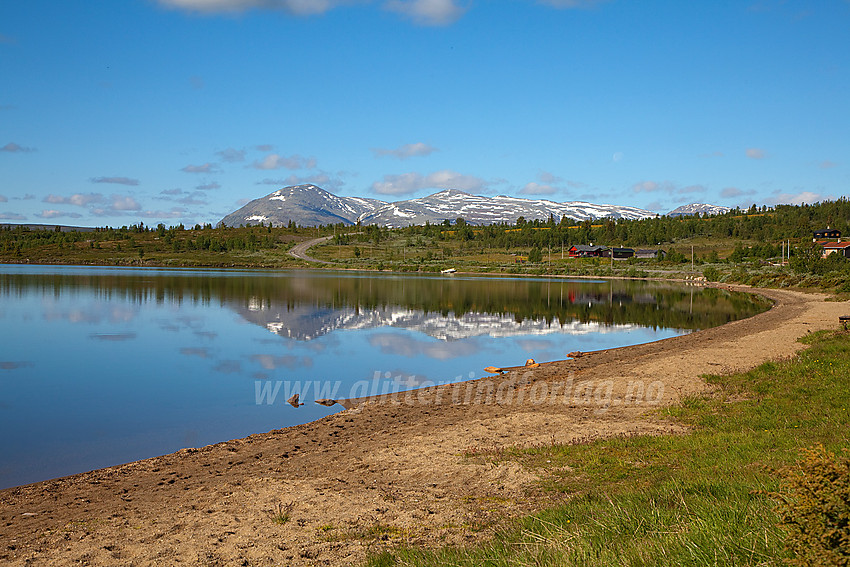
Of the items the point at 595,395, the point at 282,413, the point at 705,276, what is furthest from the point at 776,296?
the point at 282,413

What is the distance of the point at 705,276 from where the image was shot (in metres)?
90.9

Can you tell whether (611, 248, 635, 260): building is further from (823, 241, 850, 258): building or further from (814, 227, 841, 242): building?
(814, 227, 841, 242): building

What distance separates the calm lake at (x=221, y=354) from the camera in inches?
520

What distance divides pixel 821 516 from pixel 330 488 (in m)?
6.35

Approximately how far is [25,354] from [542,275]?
313ft

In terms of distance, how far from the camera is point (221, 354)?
23.0 metres

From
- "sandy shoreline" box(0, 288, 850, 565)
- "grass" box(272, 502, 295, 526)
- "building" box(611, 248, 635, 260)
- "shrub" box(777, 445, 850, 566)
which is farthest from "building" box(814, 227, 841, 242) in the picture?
"shrub" box(777, 445, 850, 566)

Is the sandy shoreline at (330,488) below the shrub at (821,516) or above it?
below

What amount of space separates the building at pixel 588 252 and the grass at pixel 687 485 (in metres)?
140

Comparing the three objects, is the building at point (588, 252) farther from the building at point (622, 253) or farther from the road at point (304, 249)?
the road at point (304, 249)

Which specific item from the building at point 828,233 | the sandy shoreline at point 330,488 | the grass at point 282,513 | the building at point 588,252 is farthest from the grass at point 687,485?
the building at point 828,233

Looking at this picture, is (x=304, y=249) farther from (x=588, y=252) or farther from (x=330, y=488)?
(x=330, y=488)

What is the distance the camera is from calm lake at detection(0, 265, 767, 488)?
43.3 ft

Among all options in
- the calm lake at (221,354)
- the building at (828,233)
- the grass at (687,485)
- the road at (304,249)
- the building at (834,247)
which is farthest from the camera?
the road at (304,249)
